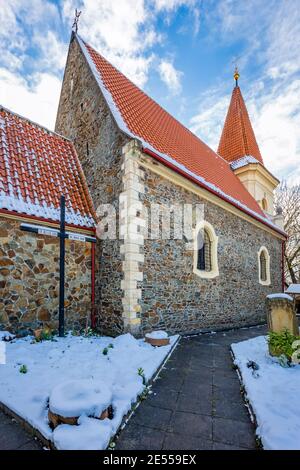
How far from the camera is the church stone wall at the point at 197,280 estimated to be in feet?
20.4

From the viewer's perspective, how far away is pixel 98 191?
702 cm

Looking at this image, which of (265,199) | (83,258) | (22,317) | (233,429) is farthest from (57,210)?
(265,199)

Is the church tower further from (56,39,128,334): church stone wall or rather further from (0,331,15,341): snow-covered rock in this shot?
(0,331,15,341): snow-covered rock

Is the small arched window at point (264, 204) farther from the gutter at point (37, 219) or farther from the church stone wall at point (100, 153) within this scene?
the gutter at point (37, 219)

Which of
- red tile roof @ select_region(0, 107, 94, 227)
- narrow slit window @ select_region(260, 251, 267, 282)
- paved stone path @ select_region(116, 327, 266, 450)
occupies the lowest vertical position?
paved stone path @ select_region(116, 327, 266, 450)

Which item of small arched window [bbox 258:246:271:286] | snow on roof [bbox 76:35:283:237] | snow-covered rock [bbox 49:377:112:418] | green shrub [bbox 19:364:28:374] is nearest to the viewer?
snow-covered rock [bbox 49:377:112:418]

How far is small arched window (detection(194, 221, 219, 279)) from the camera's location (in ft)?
25.3

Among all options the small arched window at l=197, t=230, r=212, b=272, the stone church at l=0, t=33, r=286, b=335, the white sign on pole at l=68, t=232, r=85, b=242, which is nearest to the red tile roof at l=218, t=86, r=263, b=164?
the stone church at l=0, t=33, r=286, b=335

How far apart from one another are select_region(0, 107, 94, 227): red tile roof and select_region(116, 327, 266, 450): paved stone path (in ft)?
13.6

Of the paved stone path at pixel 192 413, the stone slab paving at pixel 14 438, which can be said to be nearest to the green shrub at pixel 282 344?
the paved stone path at pixel 192 413

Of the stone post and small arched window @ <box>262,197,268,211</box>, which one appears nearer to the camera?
the stone post

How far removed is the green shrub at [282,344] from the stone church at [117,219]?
2.55 metres

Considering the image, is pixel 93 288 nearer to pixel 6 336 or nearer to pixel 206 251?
pixel 6 336

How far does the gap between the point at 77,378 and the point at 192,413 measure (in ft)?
5.00
